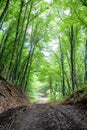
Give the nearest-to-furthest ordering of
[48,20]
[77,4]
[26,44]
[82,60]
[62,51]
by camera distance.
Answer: [77,4]
[48,20]
[26,44]
[62,51]
[82,60]

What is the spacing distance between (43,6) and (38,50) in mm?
6710

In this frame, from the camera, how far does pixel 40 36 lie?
63.1ft

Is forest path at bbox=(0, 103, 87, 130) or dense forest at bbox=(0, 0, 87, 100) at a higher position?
dense forest at bbox=(0, 0, 87, 100)

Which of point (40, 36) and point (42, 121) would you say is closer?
point (42, 121)

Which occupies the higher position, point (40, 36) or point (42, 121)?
point (40, 36)

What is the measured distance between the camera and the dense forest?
12.8 meters

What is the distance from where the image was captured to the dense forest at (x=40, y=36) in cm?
1281

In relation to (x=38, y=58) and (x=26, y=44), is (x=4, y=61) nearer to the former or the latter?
(x=26, y=44)

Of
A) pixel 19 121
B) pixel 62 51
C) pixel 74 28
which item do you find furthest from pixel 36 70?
pixel 19 121

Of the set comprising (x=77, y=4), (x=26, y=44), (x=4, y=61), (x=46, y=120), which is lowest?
(x=46, y=120)

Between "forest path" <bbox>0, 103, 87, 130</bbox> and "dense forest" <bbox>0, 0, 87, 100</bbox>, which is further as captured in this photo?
"dense forest" <bbox>0, 0, 87, 100</bbox>

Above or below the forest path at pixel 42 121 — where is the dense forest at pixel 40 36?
above

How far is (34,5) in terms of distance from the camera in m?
15.4

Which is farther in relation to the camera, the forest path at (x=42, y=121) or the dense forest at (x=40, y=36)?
the dense forest at (x=40, y=36)
